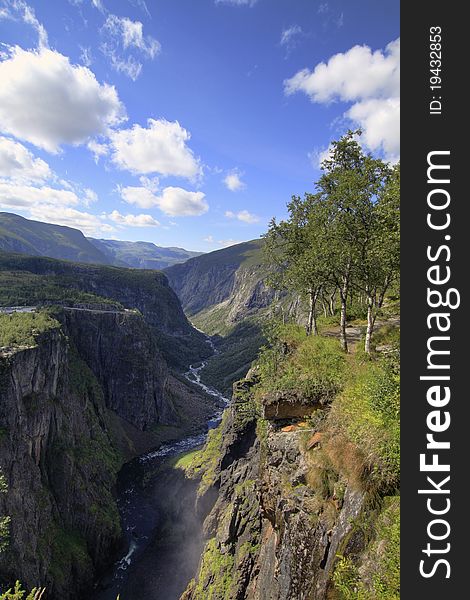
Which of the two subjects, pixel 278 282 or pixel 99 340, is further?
pixel 99 340

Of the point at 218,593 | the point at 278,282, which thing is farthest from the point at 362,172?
the point at 218,593

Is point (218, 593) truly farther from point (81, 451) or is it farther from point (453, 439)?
point (81, 451)

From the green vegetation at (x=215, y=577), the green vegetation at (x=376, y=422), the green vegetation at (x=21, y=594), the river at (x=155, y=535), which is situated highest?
the green vegetation at (x=376, y=422)

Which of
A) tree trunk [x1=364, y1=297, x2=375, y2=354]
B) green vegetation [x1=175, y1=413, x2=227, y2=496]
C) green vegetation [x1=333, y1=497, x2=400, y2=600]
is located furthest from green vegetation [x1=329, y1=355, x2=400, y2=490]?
green vegetation [x1=175, y1=413, x2=227, y2=496]

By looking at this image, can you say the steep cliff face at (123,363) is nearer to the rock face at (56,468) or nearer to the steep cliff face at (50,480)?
the rock face at (56,468)

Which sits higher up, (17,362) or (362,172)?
(362,172)

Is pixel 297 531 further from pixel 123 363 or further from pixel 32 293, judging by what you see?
pixel 32 293

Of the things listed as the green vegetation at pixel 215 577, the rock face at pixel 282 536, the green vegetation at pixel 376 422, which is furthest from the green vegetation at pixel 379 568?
the green vegetation at pixel 215 577
